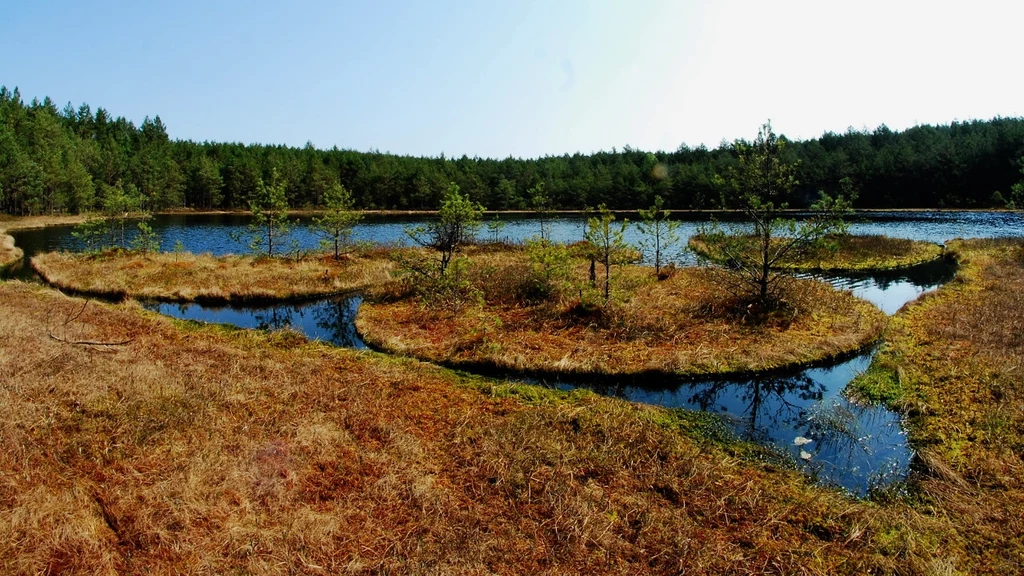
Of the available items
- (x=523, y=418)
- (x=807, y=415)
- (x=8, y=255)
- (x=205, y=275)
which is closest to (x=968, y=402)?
(x=807, y=415)

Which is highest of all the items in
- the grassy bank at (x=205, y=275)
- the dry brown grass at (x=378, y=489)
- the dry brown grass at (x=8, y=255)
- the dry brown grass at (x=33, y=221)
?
the dry brown grass at (x=33, y=221)

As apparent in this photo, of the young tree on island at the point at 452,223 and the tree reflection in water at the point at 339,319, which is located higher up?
the young tree on island at the point at 452,223

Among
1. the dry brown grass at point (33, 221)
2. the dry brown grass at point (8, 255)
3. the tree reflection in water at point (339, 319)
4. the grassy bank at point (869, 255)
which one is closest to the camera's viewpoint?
the tree reflection in water at point (339, 319)

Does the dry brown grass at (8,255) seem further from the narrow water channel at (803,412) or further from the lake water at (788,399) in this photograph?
the narrow water channel at (803,412)

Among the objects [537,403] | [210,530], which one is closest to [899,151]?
[537,403]

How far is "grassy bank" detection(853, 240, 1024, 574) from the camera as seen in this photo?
7430 mm

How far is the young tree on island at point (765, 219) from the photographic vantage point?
60.3 ft

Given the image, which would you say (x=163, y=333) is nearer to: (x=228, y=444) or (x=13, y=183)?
(x=228, y=444)

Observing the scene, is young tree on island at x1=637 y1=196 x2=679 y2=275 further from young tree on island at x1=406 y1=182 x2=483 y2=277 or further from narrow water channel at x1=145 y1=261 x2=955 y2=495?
narrow water channel at x1=145 y1=261 x2=955 y2=495

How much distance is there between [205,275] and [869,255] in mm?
40692

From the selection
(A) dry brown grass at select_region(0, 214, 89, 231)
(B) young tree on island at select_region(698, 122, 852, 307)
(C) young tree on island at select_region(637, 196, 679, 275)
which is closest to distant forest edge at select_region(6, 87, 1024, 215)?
(A) dry brown grass at select_region(0, 214, 89, 231)

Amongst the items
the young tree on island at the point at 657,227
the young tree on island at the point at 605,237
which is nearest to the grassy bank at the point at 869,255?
the young tree on island at the point at 657,227

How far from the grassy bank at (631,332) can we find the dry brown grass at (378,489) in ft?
10.8

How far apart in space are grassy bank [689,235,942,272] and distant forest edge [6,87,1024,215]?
97.0ft
